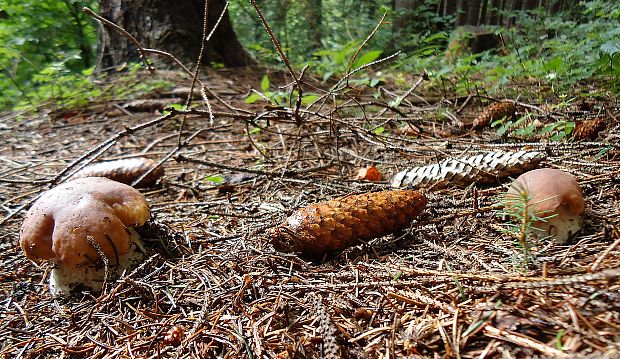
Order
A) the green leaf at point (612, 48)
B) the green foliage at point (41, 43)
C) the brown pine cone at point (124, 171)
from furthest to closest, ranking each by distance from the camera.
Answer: the green foliage at point (41, 43) → the brown pine cone at point (124, 171) → the green leaf at point (612, 48)

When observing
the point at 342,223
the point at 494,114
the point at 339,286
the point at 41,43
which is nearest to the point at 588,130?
the point at 494,114

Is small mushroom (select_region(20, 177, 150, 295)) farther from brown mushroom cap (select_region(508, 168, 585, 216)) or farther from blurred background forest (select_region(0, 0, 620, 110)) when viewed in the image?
blurred background forest (select_region(0, 0, 620, 110))

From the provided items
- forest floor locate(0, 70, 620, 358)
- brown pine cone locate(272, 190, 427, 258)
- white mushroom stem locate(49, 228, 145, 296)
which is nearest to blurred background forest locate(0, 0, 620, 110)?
forest floor locate(0, 70, 620, 358)

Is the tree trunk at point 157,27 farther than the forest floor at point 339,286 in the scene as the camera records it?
Yes

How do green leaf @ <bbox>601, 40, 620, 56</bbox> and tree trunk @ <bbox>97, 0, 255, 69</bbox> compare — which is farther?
tree trunk @ <bbox>97, 0, 255, 69</bbox>

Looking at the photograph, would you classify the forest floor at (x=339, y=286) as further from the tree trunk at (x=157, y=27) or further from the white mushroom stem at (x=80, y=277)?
the tree trunk at (x=157, y=27)

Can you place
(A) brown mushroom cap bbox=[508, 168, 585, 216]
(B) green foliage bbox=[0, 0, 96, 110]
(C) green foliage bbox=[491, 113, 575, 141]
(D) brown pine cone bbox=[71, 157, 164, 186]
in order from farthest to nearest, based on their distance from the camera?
(B) green foliage bbox=[0, 0, 96, 110] < (D) brown pine cone bbox=[71, 157, 164, 186] < (C) green foliage bbox=[491, 113, 575, 141] < (A) brown mushroom cap bbox=[508, 168, 585, 216]

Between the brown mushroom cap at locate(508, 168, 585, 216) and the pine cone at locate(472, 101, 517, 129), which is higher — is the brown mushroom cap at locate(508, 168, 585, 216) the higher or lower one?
the higher one

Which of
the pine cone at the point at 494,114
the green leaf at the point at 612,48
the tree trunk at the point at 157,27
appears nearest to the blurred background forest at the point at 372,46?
the green leaf at the point at 612,48
